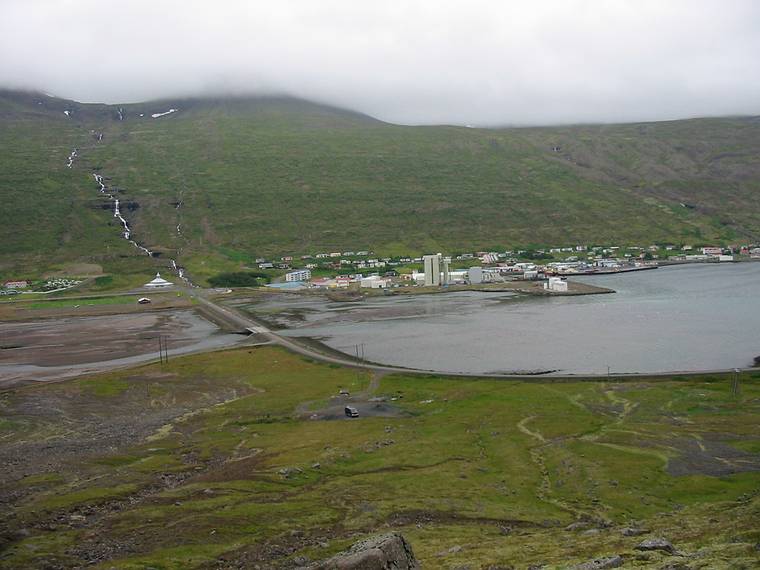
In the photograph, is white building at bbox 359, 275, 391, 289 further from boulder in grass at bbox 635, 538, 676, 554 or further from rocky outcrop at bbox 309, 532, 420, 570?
rocky outcrop at bbox 309, 532, 420, 570

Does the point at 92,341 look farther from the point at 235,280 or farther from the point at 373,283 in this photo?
the point at 373,283

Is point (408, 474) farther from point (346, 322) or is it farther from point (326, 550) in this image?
point (346, 322)

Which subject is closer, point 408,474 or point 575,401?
point 408,474

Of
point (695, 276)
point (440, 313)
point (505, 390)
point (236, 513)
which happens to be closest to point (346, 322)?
point (440, 313)

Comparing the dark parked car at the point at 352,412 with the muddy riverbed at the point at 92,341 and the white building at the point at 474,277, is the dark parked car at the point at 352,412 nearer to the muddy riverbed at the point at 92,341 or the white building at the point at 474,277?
the muddy riverbed at the point at 92,341

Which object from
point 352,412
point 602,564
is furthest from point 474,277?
point 602,564

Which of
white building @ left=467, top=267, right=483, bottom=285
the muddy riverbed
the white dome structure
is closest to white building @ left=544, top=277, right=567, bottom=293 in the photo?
white building @ left=467, top=267, right=483, bottom=285
